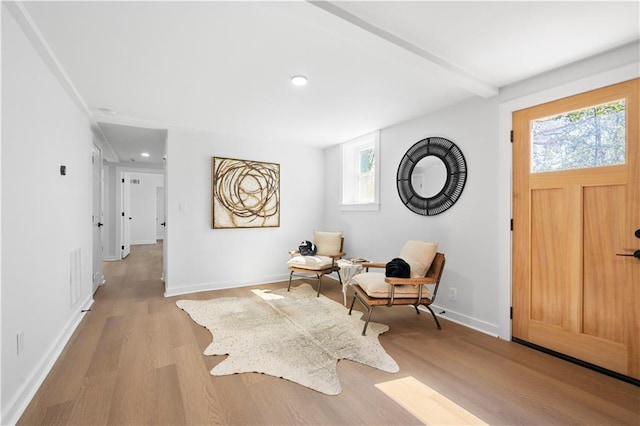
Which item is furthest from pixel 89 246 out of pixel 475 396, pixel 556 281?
pixel 556 281

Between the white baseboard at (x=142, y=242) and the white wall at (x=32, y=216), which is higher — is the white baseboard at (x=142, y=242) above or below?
below

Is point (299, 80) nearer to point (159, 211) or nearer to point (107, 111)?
point (107, 111)

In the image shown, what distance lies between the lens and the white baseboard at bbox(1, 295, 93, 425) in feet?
5.08

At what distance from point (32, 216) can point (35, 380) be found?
1.07 meters

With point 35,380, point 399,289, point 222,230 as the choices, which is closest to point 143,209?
point 222,230

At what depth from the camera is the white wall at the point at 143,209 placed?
947cm

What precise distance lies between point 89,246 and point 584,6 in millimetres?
5008

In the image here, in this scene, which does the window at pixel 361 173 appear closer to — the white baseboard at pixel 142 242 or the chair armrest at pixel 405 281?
the chair armrest at pixel 405 281

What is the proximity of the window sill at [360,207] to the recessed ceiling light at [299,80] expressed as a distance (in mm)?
2081

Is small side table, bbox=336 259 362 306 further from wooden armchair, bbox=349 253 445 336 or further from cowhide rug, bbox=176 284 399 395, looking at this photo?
wooden armchair, bbox=349 253 445 336

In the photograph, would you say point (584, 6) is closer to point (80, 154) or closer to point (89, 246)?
point (80, 154)

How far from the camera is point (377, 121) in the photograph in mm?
3711

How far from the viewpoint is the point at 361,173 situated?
4672 mm

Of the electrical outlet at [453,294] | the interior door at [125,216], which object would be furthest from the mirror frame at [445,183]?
the interior door at [125,216]
